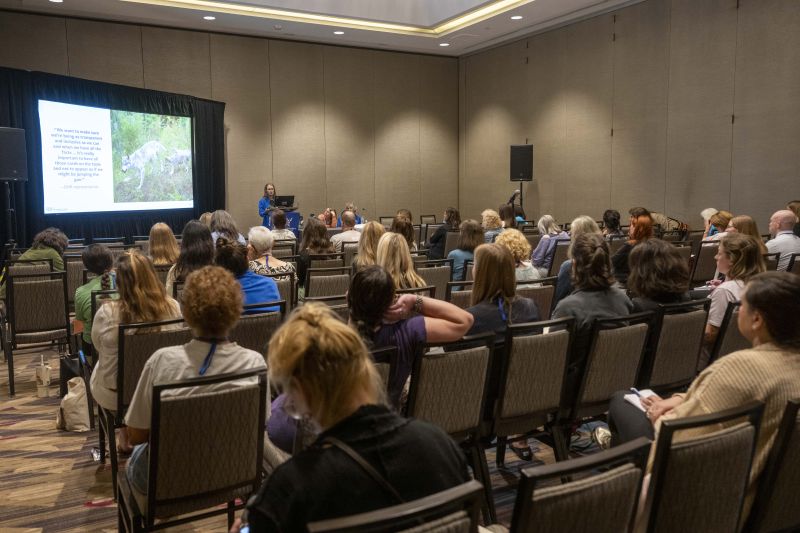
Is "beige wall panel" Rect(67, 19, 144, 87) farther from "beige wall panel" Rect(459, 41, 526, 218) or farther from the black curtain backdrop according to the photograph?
"beige wall panel" Rect(459, 41, 526, 218)

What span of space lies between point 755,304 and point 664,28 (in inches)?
383

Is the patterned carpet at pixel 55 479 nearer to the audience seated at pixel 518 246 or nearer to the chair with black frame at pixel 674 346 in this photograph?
the chair with black frame at pixel 674 346

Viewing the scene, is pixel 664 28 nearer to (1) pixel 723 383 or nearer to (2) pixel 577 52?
(2) pixel 577 52

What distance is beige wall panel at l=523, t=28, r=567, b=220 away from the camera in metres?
12.4

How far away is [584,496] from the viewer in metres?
1.43

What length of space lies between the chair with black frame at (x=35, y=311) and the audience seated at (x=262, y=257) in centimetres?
132

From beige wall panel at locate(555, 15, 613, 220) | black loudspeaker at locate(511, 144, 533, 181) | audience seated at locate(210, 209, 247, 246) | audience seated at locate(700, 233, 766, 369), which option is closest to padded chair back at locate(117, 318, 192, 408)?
audience seated at locate(700, 233, 766, 369)

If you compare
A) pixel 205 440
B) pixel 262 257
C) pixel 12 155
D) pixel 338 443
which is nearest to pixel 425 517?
pixel 338 443

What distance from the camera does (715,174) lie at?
32.3 ft

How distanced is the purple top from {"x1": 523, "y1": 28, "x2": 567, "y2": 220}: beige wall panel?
10.4 m

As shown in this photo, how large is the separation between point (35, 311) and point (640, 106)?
31.4ft

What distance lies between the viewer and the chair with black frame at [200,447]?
2125 mm

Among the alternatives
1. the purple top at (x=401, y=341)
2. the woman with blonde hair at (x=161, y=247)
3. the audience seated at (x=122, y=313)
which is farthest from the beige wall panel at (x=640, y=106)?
the audience seated at (x=122, y=313)

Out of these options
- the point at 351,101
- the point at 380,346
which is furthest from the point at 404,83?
the point at 380,346
